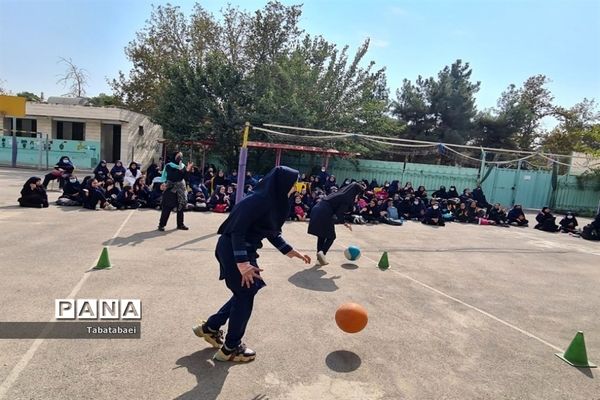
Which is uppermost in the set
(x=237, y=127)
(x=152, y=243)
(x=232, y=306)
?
(x=237, y=127)

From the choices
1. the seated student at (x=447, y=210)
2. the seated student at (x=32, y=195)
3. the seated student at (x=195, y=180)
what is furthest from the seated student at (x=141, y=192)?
the seated student at (x=447, y=210)

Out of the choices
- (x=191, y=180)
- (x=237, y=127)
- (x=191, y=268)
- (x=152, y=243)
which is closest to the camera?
(x=191, y=268)

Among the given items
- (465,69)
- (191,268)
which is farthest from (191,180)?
(465,69)

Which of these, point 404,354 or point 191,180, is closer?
point 404,354

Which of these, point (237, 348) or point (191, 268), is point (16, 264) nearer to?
point (191, 268)

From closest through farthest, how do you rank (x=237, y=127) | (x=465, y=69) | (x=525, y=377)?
(x=525, y=377) → (x=237, y=127) → (x=465, y=69)

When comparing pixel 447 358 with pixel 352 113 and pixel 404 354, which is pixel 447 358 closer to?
pixel 404 354

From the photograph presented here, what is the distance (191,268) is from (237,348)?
3.13 meters

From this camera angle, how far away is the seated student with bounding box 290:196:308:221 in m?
13.7

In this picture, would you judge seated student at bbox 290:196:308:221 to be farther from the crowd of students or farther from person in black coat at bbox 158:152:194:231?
person in black coat at bbox 158:152:194:231

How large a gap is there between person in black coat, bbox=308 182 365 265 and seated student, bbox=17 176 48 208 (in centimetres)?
824

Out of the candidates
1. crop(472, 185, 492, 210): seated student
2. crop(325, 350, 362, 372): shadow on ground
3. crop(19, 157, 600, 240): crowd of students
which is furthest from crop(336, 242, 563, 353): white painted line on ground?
crop(472, 185, 492, 210): seated student

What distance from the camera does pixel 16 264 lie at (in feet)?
20.2

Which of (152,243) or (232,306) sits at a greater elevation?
(232,306)
